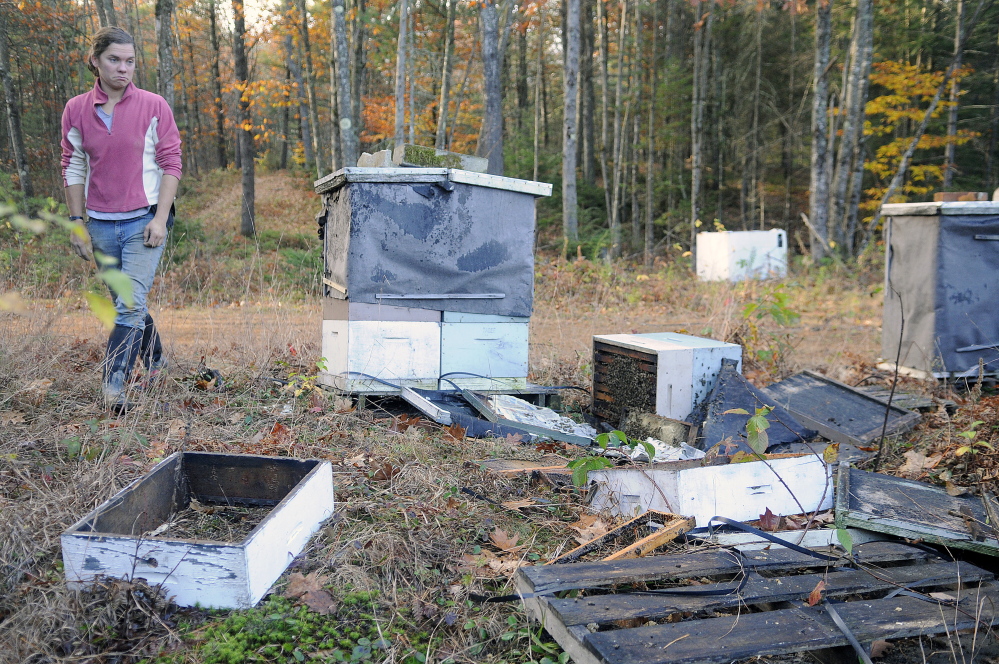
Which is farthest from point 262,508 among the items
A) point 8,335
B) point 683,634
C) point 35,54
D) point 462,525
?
point 35,54

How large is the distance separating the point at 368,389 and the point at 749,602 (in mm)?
3003

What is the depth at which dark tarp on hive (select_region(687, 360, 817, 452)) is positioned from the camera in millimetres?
4215

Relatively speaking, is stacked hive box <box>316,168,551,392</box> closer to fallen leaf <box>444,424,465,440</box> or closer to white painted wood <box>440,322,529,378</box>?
white painted wood <box>440,322,529,378</box>

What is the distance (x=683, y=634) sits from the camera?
2.22 meters

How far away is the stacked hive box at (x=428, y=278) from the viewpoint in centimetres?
475

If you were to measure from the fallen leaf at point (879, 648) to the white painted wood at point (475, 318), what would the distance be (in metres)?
3.17

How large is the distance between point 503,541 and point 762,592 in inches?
42.0

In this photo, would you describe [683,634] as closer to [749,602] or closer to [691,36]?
[749,602]

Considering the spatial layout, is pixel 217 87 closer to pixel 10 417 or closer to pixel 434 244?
pixel 434 244

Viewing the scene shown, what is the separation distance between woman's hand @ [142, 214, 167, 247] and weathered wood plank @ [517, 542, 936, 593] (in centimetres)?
322

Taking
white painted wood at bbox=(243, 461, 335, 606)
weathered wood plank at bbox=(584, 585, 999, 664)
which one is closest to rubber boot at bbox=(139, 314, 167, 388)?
white painted wood at bbox=(243, 461, 335, 606)

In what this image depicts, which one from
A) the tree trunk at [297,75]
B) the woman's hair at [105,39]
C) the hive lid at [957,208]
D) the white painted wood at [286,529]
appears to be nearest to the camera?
the white painted wood at [286,529]

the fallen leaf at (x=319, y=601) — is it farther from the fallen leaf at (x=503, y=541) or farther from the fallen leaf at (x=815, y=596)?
the fallen leaf at (x=815, y=596)

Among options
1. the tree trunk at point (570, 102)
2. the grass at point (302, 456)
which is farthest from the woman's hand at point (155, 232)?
the tree trunk at point (570, 102)
